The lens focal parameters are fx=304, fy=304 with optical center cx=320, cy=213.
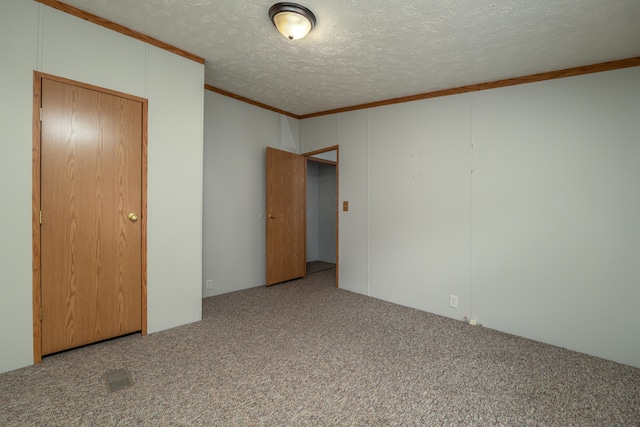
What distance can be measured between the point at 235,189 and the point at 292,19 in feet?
8.06

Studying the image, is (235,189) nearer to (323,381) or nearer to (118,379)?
(118,379)

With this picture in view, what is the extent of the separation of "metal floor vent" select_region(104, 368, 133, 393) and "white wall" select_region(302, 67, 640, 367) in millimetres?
2776

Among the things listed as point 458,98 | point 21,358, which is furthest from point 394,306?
point 21,358

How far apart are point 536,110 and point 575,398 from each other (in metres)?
2.35

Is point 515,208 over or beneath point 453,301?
over

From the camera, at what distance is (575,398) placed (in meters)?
1.92

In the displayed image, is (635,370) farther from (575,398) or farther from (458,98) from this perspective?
(458,98)

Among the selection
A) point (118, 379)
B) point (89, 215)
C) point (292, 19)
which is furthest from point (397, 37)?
point (118, 379)

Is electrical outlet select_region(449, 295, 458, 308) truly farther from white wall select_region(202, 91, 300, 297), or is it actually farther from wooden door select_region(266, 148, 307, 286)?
white wall select_region(202, 91, 300, 297)

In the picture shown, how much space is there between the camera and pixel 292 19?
2104mm

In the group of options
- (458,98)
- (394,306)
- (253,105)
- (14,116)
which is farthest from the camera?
(253,105)

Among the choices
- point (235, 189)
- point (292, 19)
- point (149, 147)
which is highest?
point (292, 19)

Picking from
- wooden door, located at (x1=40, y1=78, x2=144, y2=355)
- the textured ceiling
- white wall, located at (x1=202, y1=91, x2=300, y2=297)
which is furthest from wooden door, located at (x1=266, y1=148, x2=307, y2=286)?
wooden door, located at (x1=40, y1=78, x2=144, y2=355)

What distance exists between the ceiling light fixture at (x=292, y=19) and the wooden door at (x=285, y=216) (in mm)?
2237
